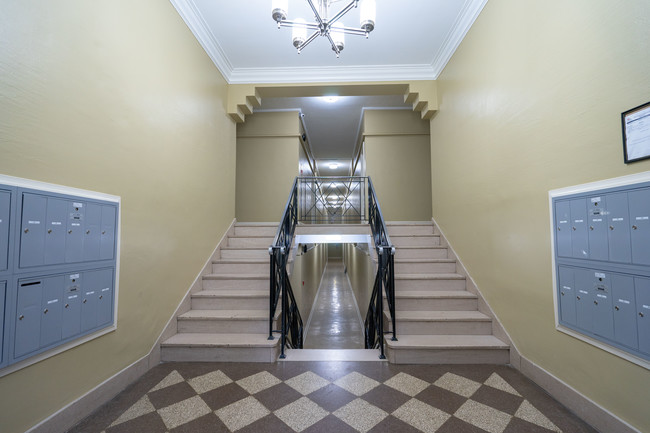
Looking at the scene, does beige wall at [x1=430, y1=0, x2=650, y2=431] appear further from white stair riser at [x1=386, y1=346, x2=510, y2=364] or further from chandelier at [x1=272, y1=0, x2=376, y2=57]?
chandelier at [x1=272, y1=0, x2=376, y2=57]

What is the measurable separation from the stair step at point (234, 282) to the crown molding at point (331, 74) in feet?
9.83

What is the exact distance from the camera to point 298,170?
6008mm

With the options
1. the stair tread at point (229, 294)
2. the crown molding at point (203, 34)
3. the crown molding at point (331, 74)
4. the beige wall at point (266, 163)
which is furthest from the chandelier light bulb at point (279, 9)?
the beige wall at point (266, 163)

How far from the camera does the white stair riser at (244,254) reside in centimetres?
407

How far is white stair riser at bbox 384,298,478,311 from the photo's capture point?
3146 mm

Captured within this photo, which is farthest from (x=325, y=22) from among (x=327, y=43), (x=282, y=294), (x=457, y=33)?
(x=282, y=294)

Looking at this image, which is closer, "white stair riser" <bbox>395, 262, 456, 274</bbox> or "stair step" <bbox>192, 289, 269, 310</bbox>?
"stair step" <bbox>192, 289, 269, 310</bbox>

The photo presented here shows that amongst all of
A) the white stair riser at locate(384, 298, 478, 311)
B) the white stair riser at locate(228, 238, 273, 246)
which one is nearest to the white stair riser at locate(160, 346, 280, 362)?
the white stair riser at locate(384, 298, 478, 311)

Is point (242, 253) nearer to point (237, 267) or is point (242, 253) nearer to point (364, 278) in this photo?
point (237, 267)

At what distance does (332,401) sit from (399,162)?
481 cm

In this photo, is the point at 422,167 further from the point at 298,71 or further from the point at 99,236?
the point at 99,236

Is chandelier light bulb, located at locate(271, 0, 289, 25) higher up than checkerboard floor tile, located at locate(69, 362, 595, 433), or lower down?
higher up

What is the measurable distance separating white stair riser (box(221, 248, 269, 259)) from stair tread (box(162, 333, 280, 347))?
4.51ft

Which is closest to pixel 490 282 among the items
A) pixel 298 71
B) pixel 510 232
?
pixel 510 232
